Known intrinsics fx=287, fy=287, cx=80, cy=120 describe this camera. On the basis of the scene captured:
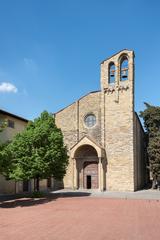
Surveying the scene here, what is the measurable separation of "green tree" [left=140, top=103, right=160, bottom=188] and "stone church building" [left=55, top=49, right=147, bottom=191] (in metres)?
2.55

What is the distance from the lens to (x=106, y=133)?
108 ft

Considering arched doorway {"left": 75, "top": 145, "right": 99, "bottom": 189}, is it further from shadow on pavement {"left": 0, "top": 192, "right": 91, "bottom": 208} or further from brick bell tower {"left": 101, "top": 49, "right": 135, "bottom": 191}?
shadow on pavement {"left": 0, "top": 192, "right": 91, "bottom": 208}

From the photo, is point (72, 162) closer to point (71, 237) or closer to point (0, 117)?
point (0, 117)

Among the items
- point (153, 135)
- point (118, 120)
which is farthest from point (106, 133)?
point (153, 135)

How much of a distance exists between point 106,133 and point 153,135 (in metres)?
7.33

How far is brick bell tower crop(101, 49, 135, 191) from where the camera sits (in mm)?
31172

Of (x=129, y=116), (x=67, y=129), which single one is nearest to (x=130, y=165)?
(x=129, y=116)

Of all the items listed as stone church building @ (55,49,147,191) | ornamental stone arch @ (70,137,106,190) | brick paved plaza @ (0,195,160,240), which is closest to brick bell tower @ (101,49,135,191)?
stone church building @ (55,49,147,191)

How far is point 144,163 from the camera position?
40594 mm

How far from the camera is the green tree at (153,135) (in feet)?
113

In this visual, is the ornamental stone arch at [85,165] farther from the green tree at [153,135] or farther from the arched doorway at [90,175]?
the green tree at [153,135]

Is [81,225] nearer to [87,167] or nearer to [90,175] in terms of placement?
[90,175]

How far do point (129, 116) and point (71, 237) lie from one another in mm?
22598

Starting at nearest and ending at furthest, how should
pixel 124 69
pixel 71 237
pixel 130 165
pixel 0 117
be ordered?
pixel 71 237 < pixel 0 117 < pixel 130 165 < pixel 124 69
